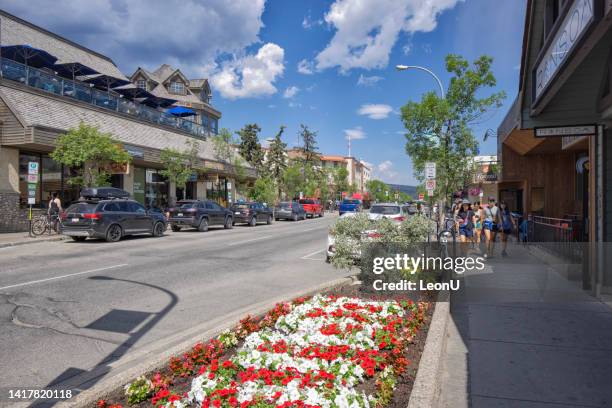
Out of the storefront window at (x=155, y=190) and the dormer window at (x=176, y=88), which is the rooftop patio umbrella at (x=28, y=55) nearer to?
the storefront window at (x=155, y=190)

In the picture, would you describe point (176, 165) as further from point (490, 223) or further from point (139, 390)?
point (139, 390)

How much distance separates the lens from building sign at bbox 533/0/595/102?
14.9 feet

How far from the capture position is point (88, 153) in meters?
20.2

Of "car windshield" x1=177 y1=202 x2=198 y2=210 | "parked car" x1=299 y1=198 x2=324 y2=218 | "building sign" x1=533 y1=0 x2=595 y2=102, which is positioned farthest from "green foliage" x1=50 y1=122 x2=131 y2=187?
"parked car" x1=299 y1=198 x2=324 y2=218

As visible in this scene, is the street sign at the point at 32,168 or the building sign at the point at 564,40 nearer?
the building sign at the point at 564,40

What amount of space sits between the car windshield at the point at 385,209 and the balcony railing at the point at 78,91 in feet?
61.1

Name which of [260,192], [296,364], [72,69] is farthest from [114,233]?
[260,192]

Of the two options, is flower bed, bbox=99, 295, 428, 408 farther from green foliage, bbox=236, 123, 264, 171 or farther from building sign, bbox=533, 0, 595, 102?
green foliage, bbox=236, 123, 264, 171

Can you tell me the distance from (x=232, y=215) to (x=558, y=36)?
2255 centimetres

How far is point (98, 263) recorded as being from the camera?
Result: 11648 millimetres

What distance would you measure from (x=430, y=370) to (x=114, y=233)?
16209 millimetres

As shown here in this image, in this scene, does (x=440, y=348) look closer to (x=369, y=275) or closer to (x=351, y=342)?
(x=351, y=342)

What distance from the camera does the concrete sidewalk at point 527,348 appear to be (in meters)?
4.02

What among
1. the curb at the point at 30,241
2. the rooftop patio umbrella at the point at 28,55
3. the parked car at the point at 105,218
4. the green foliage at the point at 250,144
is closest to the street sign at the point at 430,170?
the parked car at the point at 105,218
